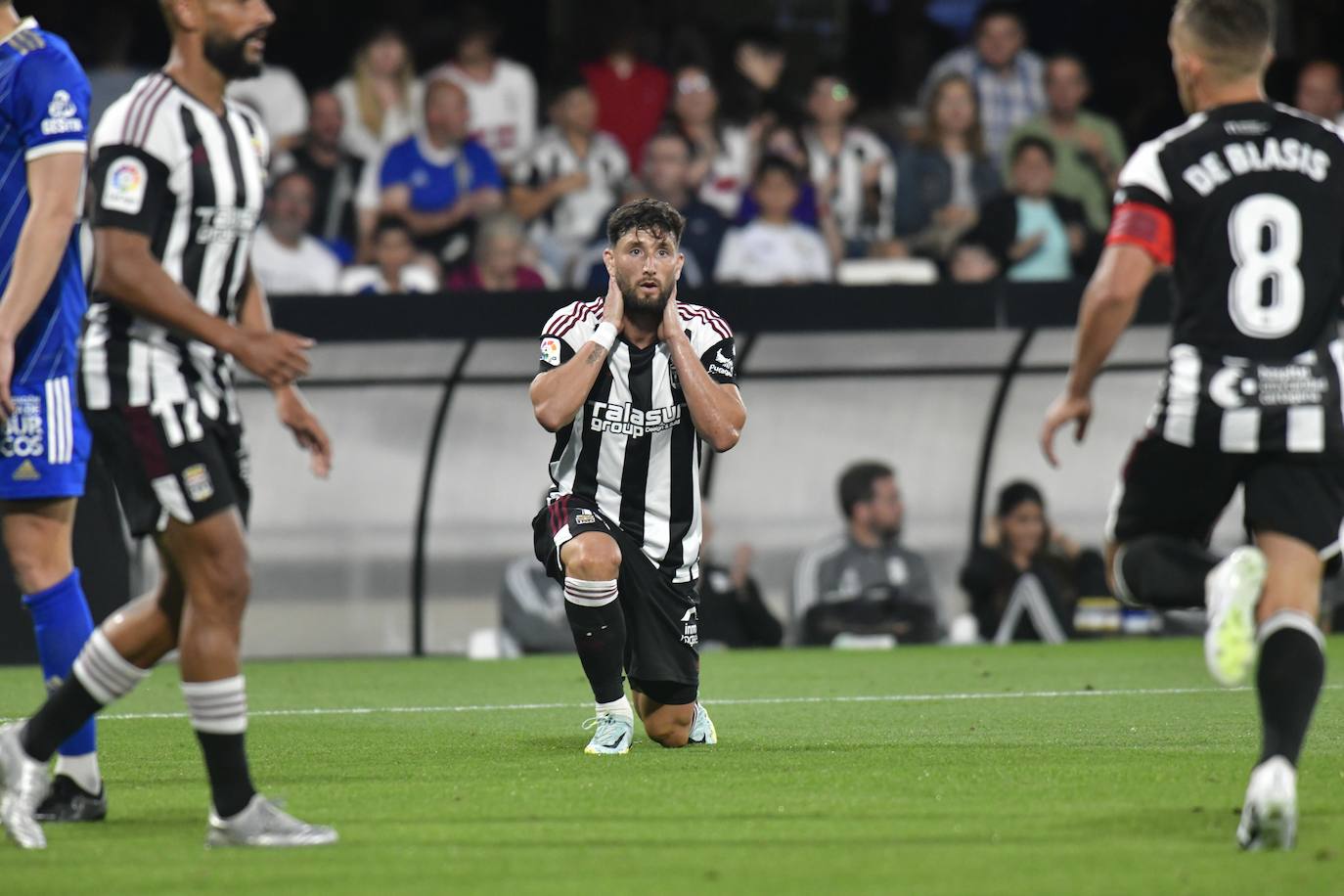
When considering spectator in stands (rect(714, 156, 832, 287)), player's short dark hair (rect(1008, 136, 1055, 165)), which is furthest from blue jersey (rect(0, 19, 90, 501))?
player's short dark hair (rect(1008, 136, 1055, 165))

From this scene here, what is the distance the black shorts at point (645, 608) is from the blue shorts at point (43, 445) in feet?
6.84

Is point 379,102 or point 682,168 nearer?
point 682,168

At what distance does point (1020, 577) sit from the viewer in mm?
13477

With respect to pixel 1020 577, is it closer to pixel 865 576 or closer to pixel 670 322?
pixel 865 576

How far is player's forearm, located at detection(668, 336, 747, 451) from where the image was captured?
7035 mm

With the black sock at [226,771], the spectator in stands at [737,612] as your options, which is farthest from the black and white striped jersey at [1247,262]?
the spectator in stands at [737,612]

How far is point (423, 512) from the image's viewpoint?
13.7m

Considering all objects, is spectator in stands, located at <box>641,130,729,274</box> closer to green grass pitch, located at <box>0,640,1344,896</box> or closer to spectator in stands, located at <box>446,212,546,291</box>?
spectator in stands, located at <box>446,212,546,291</box>

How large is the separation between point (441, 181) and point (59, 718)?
10.0m

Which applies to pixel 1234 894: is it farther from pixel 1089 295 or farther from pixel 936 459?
pixel 936 459

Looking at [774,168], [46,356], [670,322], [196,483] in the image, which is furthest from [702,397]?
[774,168]

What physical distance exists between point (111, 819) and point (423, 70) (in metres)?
11.7

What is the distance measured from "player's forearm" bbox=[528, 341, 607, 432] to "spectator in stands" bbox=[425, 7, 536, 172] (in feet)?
27.4

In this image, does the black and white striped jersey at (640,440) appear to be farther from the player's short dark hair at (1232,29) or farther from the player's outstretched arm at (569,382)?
the player's short dark hair at (1232,29)
